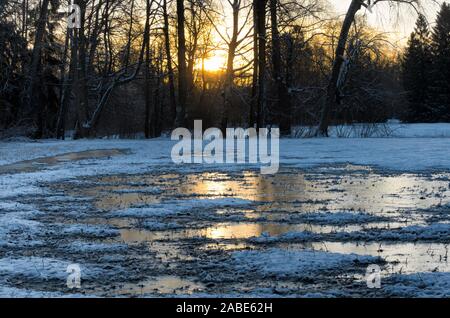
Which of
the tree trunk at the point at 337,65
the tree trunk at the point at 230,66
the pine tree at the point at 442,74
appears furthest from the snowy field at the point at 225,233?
the pine tree at the point at 442,74

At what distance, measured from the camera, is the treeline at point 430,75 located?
206 feet

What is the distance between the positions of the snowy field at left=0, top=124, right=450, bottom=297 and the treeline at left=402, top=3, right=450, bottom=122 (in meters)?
54.1

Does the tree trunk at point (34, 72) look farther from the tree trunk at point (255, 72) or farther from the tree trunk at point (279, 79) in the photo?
the tree trunk at point (279, 79)

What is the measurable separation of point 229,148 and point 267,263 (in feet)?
49.5

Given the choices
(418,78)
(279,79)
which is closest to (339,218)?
(279,79)

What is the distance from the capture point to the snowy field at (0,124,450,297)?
4113mm

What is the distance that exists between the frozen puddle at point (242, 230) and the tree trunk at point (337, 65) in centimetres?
1790

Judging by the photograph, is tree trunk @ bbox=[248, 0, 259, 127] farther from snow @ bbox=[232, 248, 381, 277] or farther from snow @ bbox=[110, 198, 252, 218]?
snow @ bbox=[232, 248, 381, 277]

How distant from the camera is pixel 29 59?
33812mm

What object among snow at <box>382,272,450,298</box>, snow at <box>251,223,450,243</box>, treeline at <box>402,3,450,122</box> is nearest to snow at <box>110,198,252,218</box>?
snow at <box>251,223,450,243</box>

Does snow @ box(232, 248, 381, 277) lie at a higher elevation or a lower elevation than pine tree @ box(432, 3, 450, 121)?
lower
